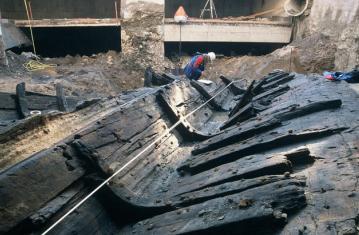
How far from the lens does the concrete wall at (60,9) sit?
16609mm

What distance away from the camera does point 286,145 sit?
3.02 metres

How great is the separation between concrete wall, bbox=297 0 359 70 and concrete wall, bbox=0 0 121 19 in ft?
33.5

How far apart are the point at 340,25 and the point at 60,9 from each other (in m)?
14.2

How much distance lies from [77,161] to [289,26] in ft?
43.1

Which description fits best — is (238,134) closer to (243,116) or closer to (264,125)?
(264,125)

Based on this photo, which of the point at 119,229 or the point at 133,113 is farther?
the point at 133,113

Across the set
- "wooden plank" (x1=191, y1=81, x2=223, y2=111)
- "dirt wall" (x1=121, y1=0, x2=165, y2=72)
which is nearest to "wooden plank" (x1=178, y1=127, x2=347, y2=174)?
"wooden plank" (x1=191, y1=81, x2=223, y2=111)

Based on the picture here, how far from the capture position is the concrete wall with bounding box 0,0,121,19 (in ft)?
54.5

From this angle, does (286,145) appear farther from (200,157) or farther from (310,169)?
(200,157)

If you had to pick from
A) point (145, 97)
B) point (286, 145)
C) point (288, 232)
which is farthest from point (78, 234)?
point (145, 97)

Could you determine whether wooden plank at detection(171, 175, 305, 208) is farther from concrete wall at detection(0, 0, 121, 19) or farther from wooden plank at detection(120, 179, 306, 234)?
concrete wall at detection(0, 0, 121, 19)

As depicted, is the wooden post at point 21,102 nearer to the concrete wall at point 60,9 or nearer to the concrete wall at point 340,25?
the concrete wall at point 340,25

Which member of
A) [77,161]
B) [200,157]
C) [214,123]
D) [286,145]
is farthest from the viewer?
[214,123]

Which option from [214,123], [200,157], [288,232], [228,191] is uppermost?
[288,232]
